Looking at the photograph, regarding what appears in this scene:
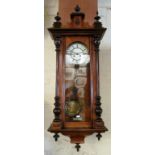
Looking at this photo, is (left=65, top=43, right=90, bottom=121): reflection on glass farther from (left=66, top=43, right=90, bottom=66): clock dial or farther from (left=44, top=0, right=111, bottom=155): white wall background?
(left=44, top=0, right=111, bottom=155): white wall background

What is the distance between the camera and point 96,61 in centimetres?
107

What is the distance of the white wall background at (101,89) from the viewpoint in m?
1.17

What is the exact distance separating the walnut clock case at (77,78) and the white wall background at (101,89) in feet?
0.33

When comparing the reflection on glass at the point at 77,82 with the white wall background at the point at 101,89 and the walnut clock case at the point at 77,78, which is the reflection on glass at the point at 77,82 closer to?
the walnut clock case at the point at 77,78

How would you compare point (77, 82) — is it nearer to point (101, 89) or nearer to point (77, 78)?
point (77, 78)

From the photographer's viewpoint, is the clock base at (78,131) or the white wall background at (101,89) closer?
the clock base at (78,131)

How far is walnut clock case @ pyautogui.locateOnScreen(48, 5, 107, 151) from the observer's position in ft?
3.43

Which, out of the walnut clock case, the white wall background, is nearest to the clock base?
the walnut clock case

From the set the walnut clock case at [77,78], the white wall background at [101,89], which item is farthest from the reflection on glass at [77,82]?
the white wall background at [101,89]

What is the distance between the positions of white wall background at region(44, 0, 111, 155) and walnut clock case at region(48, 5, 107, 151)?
Result: 99 mm
